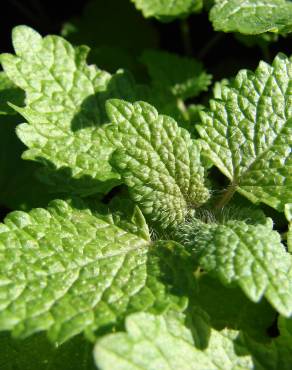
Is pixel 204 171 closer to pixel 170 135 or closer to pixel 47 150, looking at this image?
pixel 170 135

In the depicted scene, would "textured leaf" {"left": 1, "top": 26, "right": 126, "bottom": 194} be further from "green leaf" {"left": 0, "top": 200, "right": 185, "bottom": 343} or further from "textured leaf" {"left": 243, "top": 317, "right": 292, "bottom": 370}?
"textured leaf" {"left": 243, "top": 317, "right": 292, "bottom": 370}

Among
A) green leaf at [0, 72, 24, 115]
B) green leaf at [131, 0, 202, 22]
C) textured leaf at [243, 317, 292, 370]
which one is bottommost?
textured leaf at [243, 317, 292, 370]

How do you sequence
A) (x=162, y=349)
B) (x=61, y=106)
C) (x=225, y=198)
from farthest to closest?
(x=61, y=106), (x=225, y=198), (x=162, y=349)

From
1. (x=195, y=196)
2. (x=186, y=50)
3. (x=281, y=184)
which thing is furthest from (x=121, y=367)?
(x=186, y=50)

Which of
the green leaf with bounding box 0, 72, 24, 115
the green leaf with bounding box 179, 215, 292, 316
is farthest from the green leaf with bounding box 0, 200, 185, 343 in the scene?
the green leaf with bounding box 0, 72, 24, 115

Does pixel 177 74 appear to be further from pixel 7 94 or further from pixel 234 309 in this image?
pixel 234 309

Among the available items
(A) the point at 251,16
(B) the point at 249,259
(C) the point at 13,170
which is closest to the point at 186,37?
(A) the point at 251,16
